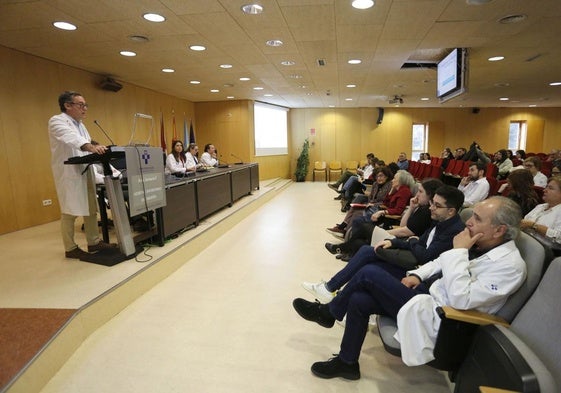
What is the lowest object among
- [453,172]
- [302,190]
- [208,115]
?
[302,190]

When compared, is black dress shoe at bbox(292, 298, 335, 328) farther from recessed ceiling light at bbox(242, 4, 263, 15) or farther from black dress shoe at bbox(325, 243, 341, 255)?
recessed ceiling light at bbox(242, 4, 263, 15)

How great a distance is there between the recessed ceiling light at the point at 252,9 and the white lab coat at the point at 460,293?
116 inches

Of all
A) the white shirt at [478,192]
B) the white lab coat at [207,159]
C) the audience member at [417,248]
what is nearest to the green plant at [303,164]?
the white lab coat at [207,159]

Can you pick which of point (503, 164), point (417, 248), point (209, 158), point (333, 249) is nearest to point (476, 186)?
point (333, 249)

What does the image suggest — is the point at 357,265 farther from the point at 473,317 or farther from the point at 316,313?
the point at 473,317

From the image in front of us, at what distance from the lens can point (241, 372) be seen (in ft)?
6.83

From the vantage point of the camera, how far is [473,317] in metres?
1.50

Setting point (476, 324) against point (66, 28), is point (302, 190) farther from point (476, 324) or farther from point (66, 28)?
point (476, 324)

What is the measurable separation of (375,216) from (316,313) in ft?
5.77

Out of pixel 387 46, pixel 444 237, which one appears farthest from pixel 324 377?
pixel 387 46

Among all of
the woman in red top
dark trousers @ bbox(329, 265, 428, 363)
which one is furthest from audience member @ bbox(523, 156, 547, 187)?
dark trousers @ bbox(329, 265, 428, 363)

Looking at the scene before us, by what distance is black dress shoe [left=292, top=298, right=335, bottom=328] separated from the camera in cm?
230

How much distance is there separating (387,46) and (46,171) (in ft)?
18.1

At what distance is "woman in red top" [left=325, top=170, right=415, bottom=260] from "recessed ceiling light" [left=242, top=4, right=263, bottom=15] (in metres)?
2.40
